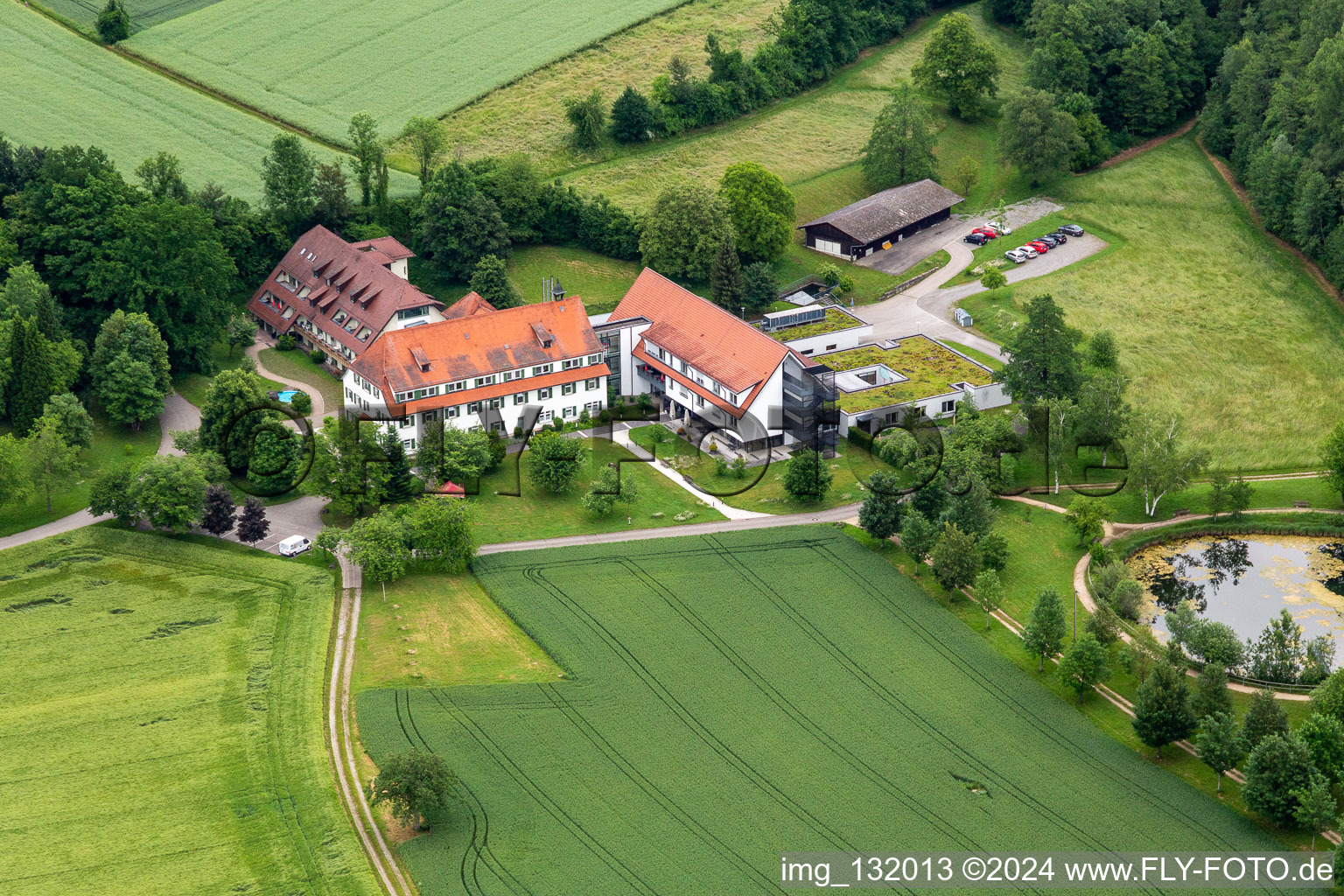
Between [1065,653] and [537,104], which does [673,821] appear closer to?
[1065,653]

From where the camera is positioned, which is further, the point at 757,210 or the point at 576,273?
the point at 576,273

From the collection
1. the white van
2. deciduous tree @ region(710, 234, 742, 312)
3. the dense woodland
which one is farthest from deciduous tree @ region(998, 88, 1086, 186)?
the white van

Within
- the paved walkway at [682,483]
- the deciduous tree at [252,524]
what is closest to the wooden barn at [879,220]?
the paved walkway at [682,483]

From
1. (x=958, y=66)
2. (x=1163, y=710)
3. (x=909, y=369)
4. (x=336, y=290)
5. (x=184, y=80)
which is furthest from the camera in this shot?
(x=958, y=66)

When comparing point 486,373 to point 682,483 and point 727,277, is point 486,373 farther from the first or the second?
point 727,277

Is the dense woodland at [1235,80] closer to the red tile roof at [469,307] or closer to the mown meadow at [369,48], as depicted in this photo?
the mown meadow at [369,48]

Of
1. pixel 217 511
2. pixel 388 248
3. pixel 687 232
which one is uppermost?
pixel 687 232

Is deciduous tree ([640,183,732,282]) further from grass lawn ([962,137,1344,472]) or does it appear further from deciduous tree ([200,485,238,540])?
deciduous tree ([200,485,238,540])

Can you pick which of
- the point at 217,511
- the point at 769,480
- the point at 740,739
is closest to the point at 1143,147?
the point at 769,480
